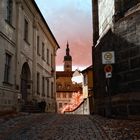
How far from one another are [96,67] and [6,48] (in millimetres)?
5672

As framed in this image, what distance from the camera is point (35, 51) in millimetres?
29266

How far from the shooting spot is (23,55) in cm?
2473

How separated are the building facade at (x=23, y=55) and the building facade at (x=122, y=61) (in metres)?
6.04

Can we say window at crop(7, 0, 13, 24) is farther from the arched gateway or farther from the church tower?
the church tower

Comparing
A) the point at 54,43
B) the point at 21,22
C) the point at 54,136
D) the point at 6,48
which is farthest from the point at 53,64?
the point at 54,136

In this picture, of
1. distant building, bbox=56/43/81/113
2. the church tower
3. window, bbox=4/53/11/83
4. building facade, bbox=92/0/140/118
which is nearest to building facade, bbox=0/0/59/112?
window, bbox=4/53/11/83

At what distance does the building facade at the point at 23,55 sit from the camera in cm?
2023

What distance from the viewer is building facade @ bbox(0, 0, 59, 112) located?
20.2 meters

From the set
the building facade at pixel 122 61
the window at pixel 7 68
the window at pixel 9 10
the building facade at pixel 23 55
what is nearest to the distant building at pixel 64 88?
the building facade at pixel 23 55

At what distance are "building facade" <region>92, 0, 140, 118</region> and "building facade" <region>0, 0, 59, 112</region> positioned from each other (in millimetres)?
6040

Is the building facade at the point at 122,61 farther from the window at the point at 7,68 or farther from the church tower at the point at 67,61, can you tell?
the church tower at the point at 67,61

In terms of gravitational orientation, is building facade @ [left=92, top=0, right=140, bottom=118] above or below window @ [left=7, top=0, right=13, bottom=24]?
below

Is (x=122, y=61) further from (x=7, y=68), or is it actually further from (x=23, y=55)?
(x=23, y=55)

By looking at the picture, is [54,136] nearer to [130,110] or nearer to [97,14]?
[130,110]
